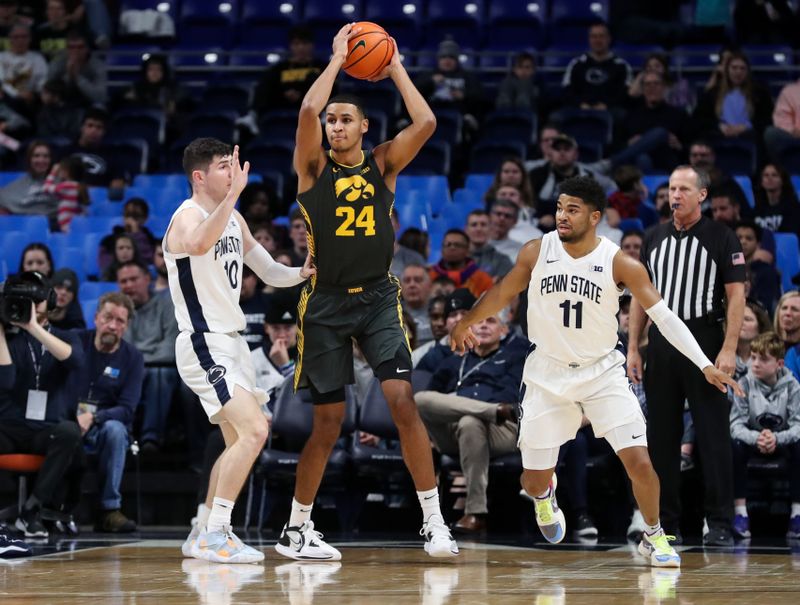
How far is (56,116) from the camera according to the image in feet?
48.0

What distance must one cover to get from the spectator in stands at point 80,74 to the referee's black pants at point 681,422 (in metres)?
8.94

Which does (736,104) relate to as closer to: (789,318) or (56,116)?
(789,318)

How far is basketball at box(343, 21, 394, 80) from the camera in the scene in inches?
265

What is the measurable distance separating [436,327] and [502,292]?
122 inches

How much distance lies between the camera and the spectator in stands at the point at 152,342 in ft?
32.8

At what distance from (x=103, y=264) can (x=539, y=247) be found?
6025 mm

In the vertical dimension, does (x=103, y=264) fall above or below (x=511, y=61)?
below

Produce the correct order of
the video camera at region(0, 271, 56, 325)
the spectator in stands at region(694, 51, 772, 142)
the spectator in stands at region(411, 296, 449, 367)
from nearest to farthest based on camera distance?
1. the video camera at region(0, 271, 56, 325)
2. the spectator in stands at region(411, 296, 449, 367)
3. the spectator in stands at region(694, 51, 772, 142)

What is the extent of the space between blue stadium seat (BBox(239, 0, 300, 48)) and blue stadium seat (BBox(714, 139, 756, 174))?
19.4ft

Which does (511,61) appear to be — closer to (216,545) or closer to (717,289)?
(717,289)

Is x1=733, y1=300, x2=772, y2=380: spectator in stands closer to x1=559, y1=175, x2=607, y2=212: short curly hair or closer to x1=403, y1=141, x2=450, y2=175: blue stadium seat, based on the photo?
x1=559, y1=175, x2=607, y2=212: short curly hair

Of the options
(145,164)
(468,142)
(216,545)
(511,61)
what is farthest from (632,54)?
(216,545)

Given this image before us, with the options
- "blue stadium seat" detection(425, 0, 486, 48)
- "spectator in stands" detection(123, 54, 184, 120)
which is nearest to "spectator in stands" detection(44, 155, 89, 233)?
"spectator in stands" detection(123, 54, 184, 120)

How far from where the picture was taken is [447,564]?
6539mm
